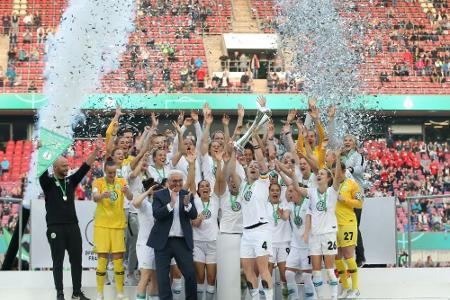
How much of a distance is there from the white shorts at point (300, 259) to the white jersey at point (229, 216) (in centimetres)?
75

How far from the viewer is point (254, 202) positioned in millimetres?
12320

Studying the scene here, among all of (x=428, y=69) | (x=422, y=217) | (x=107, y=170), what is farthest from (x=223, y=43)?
(x=107, y=170)

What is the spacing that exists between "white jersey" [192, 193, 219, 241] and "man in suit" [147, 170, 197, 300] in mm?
352

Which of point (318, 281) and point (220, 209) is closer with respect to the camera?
point (318, 281)

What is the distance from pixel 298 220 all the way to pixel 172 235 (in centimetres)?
176

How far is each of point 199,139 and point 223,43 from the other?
23.2 m

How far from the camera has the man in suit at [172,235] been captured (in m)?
12.0

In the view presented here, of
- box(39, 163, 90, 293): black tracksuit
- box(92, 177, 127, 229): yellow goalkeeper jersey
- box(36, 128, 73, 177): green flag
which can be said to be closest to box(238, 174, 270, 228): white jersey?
box(92, 177, 127, 229): yellow goalkeeper jersey

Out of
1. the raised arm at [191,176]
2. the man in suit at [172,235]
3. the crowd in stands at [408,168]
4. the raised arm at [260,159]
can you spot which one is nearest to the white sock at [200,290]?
the man in suit at [172,235]

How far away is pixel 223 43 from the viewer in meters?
36.6

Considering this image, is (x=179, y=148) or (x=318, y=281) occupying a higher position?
(x=179, y=148)

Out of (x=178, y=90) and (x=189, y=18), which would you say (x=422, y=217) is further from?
(x=189, y=18)

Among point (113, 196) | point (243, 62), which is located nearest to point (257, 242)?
point (113, 196)

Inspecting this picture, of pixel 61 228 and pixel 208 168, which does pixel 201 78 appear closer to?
pixel 208 168
